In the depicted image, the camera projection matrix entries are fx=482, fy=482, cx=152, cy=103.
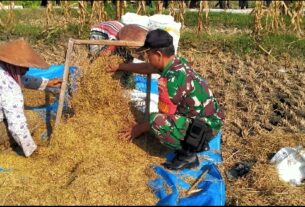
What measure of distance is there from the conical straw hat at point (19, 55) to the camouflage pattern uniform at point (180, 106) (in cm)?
101

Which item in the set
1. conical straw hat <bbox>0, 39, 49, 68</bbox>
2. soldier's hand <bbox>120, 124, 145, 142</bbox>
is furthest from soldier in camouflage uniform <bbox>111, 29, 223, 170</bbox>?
conical straw hat <bbox>0, 39, 49, 68</bbox>

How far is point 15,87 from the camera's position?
3703 mm

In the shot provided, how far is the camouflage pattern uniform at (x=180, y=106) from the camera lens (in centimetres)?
348

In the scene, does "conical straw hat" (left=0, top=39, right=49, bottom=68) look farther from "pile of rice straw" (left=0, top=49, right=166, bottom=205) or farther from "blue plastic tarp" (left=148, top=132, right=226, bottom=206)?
"blue plastic tarp" (left=148, top=132, right=226, bottom=206)

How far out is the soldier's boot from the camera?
11.8 feet

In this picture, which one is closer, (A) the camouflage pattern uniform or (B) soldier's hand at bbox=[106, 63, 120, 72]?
(A) the camouflage pattern uniform

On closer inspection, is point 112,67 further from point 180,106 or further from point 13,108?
point 13,108

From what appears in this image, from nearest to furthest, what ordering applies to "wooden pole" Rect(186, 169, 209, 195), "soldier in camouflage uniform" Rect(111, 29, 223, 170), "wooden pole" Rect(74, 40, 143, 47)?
"wooden pole" Rect(186, 169, 209, 195)
"soldier in camouflage uniform" Rect(111, 29, 223, 170)
"wooden pole" Rect(74, 40, 143, 47)

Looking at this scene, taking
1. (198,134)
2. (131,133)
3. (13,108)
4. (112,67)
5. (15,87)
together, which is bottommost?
(131,133)

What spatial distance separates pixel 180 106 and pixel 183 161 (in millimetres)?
412

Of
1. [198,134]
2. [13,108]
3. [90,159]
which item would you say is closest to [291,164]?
[198,134]

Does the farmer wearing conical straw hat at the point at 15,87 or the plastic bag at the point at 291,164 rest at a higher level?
the farmer wearing conical straw hat at the point at 15,87

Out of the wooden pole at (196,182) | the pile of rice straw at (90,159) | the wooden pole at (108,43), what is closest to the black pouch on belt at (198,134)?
the wooden pole at (196,182)

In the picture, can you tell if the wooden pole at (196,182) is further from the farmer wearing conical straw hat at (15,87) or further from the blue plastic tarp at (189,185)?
the farmer wearing conical straw hat at (15,87)
